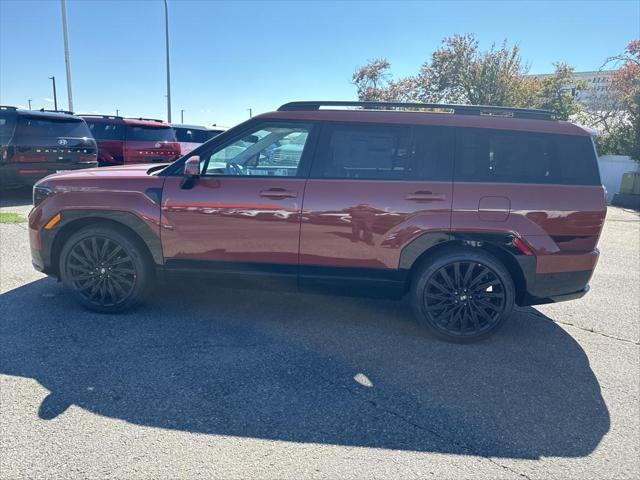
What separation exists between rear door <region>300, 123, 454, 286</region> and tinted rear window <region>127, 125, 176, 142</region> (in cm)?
964

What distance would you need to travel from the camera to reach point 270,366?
333 centimetres

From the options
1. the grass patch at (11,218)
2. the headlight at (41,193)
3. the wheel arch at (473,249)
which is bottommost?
the grass patch at (11,218)

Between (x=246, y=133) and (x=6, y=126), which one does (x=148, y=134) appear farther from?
(x=246, y=133)

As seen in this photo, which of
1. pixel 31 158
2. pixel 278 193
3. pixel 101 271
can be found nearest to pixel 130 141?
pixel 31 158

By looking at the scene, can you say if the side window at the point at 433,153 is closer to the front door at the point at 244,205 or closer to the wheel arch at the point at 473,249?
the wheel arch at the point at 473,249

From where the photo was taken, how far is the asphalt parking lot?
7.97 feet

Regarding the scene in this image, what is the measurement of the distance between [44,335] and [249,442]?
2.18 m

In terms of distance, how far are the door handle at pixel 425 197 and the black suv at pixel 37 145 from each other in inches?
334

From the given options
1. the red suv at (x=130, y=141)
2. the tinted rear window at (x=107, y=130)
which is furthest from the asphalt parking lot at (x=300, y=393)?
the tinted rear window at (x=107, y=130)

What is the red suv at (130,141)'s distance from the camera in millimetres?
11977

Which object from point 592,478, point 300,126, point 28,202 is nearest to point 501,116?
point 300,126

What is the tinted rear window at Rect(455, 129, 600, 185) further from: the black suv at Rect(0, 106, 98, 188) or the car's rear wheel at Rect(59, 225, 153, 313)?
the black suv at Rect(0, 106, 98, 188)

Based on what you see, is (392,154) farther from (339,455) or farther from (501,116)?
(339,455)

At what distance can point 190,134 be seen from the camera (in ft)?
53.1
